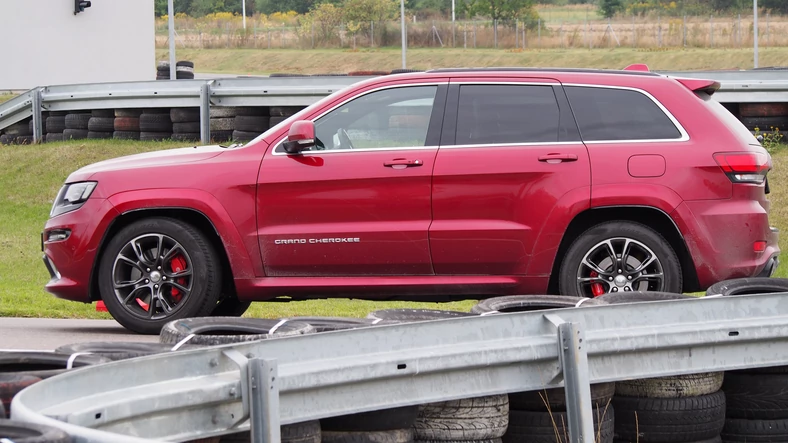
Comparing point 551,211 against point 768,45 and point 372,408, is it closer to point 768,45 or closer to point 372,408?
point 372,408

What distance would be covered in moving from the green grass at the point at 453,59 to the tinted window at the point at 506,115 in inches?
1576

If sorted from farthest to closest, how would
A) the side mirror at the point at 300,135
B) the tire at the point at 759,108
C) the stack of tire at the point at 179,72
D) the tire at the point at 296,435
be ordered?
the stack of tire at the point at 179,72 < the tire at the point at 759,108 < the side mirror at the point at 300,135 < the tire at the point at 296,435

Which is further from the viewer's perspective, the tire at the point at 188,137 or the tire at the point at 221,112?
the tire at the point at 188,137

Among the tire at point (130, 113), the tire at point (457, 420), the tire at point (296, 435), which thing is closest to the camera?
the tire at point (296, 435)

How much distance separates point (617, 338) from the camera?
15.3 ft

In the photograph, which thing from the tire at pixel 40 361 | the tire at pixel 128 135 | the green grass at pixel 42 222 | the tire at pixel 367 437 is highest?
the tire at pixel 128 135

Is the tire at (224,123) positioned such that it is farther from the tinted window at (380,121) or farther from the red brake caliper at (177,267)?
the tinted window at (380,121)

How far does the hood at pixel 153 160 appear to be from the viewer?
8078mm

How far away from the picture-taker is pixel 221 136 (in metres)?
16.2

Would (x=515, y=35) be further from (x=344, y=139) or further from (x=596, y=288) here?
(x=596, y=288)

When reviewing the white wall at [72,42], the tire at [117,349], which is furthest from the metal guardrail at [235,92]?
the white wall at [72,42]

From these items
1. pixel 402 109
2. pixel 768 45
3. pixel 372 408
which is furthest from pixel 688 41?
pixel 372 408

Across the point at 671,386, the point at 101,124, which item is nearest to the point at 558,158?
the point at 671,386

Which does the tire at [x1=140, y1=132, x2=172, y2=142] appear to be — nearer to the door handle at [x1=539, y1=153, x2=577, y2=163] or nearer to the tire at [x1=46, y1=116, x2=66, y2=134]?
the tire at [x1=46, y1=116, x2=66, y2=134]
